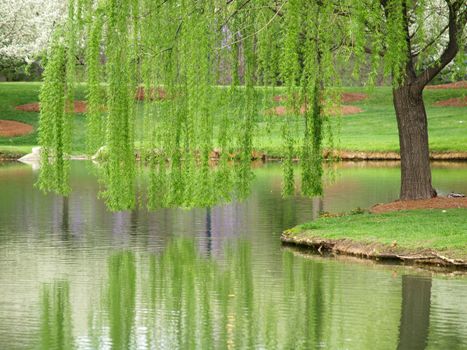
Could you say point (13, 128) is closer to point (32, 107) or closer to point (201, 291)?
point (32, 107)

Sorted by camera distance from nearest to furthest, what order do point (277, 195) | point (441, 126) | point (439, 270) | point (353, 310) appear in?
point (353, 310), point (439, 270), point (277, 195), point (441, 126)

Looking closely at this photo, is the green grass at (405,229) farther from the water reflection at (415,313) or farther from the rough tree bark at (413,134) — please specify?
the rough tree bark at (413,134)

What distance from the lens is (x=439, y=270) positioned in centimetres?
1648

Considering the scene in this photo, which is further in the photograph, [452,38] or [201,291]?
[452,38]

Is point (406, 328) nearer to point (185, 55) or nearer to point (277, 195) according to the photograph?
point (185, 55)

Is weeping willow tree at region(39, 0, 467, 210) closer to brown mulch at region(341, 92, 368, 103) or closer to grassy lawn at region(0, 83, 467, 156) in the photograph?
grassy lawn at region(0, 83, 467, 156)

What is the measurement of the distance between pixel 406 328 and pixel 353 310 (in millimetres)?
1033

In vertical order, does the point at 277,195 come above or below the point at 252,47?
below

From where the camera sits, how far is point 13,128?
168 feet

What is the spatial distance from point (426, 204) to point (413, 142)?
1.38 metres

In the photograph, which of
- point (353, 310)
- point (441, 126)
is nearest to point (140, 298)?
point (353, 310)

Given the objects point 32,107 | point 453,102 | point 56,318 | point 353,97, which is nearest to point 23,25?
point 32,107

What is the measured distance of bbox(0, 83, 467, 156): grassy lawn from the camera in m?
43.9

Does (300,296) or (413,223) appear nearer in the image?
(300,296)
